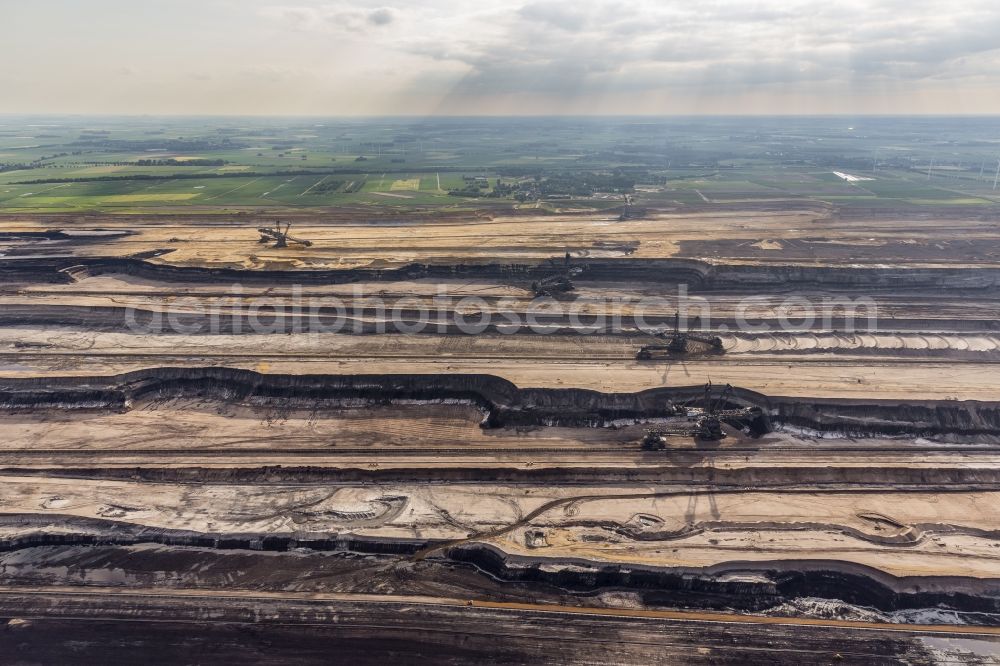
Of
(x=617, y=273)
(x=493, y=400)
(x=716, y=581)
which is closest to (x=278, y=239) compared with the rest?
(x=617, y=273)

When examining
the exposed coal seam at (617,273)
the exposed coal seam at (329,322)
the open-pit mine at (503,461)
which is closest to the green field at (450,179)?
the exposed coal seam at (617,273)

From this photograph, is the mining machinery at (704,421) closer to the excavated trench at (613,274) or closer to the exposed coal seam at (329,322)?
the exposed coal seam at (329,322)

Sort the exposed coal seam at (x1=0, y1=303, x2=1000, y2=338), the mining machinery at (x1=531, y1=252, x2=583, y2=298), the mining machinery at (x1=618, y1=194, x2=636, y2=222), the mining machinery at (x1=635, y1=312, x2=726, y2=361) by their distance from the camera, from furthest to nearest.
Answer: the mining machinery at (x1=618, y1=194, x2=636, y2=222) < the mining machinery at (x1=531, y1=252, x2=583, y2=298) < the exposed coal seam at (x1=0, y1=303, x2=1000, y2=338) < the mining machinery at (x1=635, y1=312, x2=726, y2=361)

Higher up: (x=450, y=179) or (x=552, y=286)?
(x=450, y=179)

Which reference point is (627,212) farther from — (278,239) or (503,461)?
(503,461)

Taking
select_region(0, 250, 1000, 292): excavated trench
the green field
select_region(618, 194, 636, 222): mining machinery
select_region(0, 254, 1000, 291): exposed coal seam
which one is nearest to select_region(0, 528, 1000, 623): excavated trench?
select_region(0, 250, 1000, 292): excavated trench

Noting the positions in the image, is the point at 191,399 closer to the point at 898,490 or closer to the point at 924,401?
the point at 898,490

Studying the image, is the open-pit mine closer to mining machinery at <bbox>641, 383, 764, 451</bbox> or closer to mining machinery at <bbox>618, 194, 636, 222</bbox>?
mining machinery at <bbox>641, 383, 764, 451</bbox>
